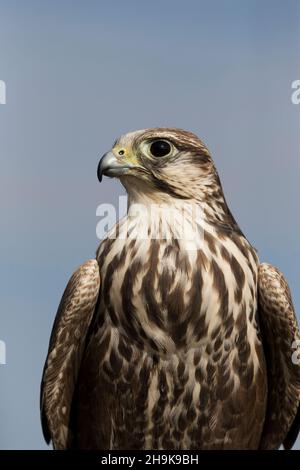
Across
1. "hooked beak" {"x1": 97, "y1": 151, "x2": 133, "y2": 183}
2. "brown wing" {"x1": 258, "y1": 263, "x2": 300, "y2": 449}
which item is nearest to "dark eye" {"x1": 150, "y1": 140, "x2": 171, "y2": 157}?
"hooked beak" {"x1": 97, "y1": 151, "x2": 133, "y2": 183}

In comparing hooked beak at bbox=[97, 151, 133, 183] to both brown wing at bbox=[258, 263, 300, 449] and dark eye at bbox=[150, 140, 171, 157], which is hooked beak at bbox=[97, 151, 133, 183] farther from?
brown wing at bbox=[258, 263, 300, 449]

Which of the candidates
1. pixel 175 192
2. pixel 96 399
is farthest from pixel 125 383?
pixel 175 192

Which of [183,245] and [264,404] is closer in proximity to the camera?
[183,245]

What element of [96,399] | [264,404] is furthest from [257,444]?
[96,399]

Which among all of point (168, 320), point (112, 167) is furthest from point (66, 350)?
point (112, 167)

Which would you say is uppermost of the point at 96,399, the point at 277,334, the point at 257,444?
the point at 277,334

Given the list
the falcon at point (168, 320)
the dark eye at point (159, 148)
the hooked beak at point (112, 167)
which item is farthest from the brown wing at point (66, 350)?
the dark eye at point (159, 148)

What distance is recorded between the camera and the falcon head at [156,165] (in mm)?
3145

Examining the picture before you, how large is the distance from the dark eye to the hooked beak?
102 millimetres

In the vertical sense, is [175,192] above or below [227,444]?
above

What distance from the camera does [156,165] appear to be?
3.16 m
